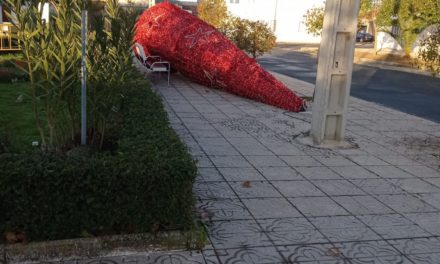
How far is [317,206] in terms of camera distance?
5.12 meters

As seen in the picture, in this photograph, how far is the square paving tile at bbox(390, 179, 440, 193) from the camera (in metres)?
5.90

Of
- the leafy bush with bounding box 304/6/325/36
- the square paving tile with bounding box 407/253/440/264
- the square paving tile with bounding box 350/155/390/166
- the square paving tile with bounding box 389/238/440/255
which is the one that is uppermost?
the leafy bush with bounding box 304/6/325/36

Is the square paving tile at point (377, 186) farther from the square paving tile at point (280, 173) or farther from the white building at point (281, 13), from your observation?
the white building at point (281, 13)

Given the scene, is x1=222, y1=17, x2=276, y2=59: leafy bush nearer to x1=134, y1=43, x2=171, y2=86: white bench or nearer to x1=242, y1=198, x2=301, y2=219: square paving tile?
x1=134, y1=43, x2=171, y2=86: white bench

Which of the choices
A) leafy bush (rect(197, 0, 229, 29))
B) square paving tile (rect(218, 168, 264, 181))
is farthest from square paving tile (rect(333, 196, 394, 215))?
leafy bush (rect(197, 0, 229, 29))

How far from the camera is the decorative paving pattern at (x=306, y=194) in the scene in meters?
4.11

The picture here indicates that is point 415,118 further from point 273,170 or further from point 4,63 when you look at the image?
point 4,63

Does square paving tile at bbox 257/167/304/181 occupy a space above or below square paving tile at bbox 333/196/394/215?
above

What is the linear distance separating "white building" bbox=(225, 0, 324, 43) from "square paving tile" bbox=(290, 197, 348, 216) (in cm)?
4862

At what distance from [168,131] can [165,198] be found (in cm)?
131

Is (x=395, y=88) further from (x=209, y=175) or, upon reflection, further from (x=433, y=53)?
(x=209, y=175)

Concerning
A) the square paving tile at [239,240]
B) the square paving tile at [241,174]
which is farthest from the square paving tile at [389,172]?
the square paving tile at [239,240]

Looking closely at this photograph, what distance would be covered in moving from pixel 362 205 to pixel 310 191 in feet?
2.09

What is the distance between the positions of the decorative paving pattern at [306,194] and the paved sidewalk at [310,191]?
12 millimetres
